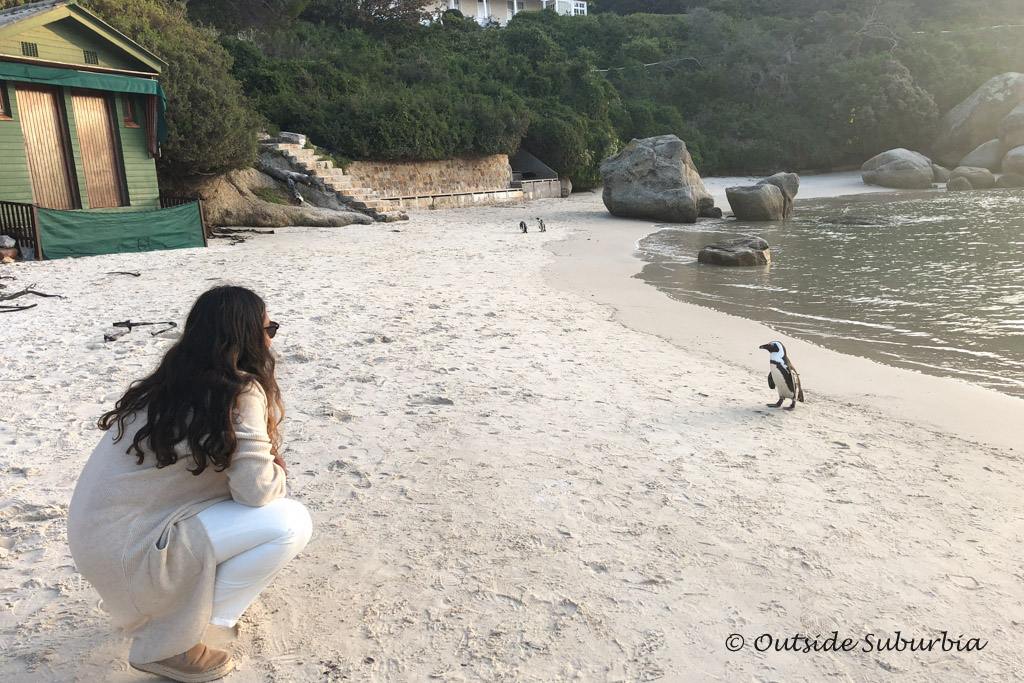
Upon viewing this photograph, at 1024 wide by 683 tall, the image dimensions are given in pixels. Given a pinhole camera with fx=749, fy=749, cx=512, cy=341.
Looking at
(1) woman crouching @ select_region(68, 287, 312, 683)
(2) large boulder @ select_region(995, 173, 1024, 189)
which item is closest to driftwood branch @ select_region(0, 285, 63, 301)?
(1) woman crouching @ select_region(68, 287, 312, 683)

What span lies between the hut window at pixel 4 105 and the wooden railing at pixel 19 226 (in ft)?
6.89

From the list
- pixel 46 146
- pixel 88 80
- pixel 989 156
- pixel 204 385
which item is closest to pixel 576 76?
pixel 989 156

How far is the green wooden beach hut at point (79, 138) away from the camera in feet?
45.0

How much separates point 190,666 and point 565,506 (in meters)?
2.15

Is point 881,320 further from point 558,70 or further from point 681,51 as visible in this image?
point 681,51

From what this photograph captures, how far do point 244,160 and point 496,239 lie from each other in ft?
21.5

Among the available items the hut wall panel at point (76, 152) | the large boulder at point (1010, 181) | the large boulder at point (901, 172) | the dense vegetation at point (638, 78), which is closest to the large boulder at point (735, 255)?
the hut wall panel at point (76, 152)

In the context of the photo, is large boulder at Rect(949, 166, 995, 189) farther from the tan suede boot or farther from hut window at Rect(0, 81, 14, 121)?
the tan suede boot

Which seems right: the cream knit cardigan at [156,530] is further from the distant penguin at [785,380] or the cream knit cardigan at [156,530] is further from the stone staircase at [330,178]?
the stone staircase at [330,178]

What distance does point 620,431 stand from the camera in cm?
554

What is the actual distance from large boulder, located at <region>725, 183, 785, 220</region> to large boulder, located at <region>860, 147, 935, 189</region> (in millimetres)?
15193

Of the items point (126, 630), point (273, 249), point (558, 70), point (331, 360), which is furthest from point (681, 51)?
point (126, 630)

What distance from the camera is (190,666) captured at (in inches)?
109

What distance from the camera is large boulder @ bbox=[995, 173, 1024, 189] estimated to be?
34.8 meters
